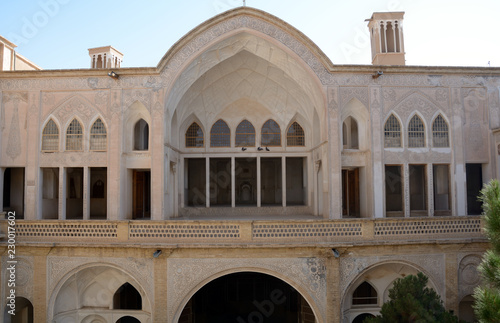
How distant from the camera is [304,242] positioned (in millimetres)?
10891

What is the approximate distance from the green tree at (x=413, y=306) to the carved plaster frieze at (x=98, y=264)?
617 centimetres

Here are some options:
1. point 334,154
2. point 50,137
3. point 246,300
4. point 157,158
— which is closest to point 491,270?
point 334,154

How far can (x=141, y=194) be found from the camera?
16188 millimetres

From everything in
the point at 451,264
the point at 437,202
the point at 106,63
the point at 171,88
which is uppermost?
the point at 106,63

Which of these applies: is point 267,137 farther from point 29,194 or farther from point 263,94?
point 29,194

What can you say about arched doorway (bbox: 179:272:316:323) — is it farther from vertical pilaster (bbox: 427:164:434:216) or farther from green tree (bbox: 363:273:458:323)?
vertical pilaster (bbox: 427:164:434:216)

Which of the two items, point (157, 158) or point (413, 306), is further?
point (157, 158)

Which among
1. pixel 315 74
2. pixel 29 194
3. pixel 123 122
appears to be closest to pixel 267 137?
pixel 315 74

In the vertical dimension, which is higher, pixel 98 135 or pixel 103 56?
pixel 103 56

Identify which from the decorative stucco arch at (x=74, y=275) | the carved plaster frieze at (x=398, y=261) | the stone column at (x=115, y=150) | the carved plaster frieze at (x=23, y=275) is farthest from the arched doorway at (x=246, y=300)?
the carved plaster frieze at (x=23, y=275)

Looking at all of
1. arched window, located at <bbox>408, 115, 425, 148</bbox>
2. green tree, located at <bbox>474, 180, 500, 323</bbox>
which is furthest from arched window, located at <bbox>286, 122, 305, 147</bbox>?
green tree, located at <bbox>474, 180, 500, 323</bbox>

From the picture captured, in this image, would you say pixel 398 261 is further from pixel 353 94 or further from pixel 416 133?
pixel 353 94

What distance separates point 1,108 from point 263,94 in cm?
1032

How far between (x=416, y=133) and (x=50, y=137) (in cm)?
1344
